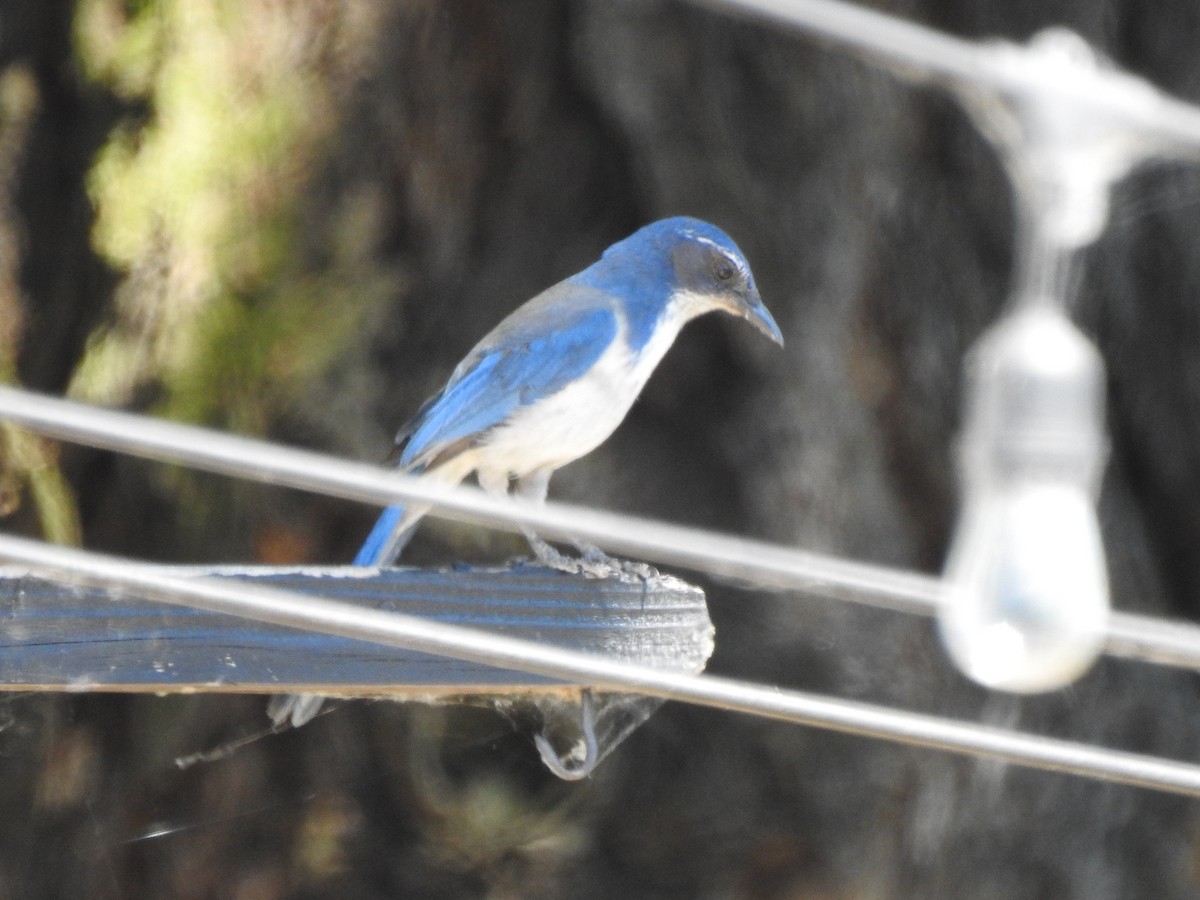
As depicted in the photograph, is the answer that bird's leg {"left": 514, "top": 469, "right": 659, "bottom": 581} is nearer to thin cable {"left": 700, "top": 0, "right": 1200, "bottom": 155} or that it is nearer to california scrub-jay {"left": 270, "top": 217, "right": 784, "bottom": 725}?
california scrub-jay {"left": 270, "top": 217, "right": 784, "bottom": 725}

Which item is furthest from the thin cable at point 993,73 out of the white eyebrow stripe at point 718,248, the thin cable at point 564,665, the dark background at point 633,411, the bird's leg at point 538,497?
the dark background at point 633,411

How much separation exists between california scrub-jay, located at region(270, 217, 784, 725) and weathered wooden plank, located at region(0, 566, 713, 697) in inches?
34.4

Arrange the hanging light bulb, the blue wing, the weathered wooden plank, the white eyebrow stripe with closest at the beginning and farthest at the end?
the hanging light bulb < the weathered wooden plank < the blue wing < the white eyebrow stripe

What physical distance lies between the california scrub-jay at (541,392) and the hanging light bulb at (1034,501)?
2178 millimetres

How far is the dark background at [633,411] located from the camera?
5094mm

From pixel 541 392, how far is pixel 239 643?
139 centimetres

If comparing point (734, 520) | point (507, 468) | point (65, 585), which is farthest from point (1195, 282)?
point (65, 585)

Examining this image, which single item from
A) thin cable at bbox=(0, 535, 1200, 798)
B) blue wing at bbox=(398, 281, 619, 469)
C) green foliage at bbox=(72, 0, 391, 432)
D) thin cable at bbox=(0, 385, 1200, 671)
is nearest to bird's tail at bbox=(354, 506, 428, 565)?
blue wing at bbox=(398, 281, 619, 469)

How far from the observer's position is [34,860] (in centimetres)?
474

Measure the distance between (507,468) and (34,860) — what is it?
1.77 m

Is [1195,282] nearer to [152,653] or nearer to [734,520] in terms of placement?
[734,520]

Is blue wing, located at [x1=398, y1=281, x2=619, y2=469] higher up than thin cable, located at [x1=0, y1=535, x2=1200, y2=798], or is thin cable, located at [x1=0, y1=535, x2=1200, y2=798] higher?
blue wing, located at [x1=398, y1=281, x2=619, y2=469]

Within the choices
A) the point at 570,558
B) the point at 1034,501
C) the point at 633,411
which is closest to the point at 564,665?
the point at 1034,501

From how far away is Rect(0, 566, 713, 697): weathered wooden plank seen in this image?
2.65 m
